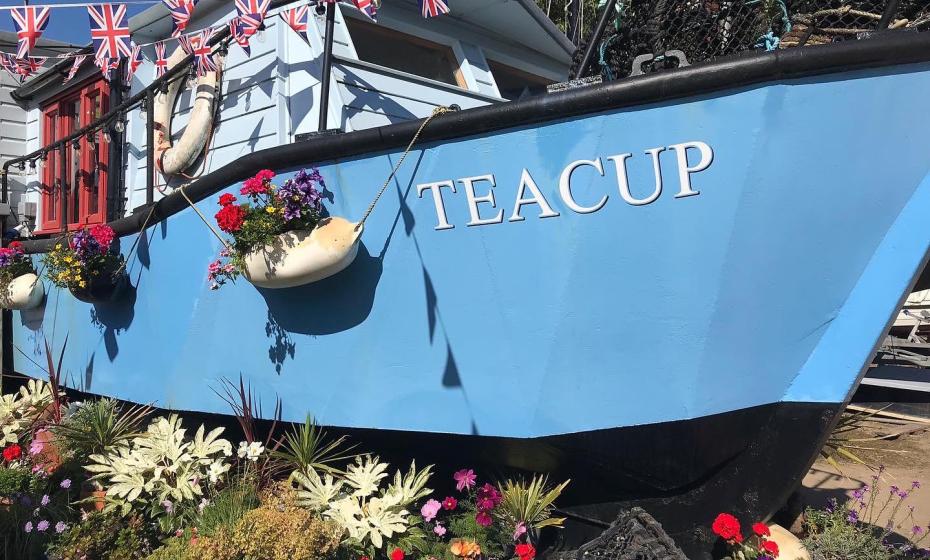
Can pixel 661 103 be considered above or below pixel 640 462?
above

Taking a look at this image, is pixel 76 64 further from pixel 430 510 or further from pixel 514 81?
pixel 430 510

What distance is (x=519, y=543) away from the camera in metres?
3.05

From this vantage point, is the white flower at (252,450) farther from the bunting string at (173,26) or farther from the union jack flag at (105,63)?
the union jack flag at (105,63)

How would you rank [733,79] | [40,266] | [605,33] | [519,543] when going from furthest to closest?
[40,266]
[605,33]
[519,543]
[733,79]

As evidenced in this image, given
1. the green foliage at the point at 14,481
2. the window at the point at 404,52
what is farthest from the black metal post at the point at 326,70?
the green foliage at the point at 14,481

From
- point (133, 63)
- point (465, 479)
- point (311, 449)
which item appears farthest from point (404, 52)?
point (465, 479)

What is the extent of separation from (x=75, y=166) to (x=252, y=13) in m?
3.40

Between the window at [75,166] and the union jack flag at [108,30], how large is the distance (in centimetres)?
74

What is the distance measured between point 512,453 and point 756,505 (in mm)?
1013

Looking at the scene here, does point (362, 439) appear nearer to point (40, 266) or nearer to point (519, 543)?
point (519, 543)

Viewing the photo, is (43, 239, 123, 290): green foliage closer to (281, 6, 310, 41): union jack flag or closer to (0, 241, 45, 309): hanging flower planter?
(0, 241, 45, 309): hanging flower planter

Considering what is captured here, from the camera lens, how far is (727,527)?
270cm

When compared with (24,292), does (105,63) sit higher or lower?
higher

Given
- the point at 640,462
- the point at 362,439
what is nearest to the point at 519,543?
the point at 640,462
